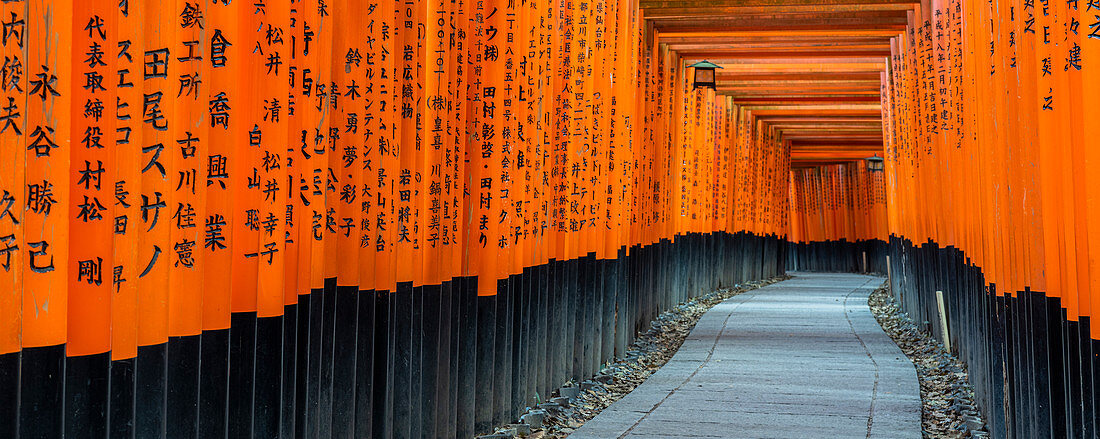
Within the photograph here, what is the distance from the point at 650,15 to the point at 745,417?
20.3ft

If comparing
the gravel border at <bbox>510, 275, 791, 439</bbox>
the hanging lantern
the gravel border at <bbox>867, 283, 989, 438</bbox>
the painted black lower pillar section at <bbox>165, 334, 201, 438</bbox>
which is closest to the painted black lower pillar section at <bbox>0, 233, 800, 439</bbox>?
the painted black lower pillar section at <bbox>165, 334, 201, 438</bbox>

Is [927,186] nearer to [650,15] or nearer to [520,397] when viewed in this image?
[650,15]

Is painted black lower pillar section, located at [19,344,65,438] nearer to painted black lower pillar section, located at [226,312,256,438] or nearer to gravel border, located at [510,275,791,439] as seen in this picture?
painted black lower pillar section, located at [226,312,256,438]

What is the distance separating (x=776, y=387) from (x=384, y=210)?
14.2ft

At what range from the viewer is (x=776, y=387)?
7781 mm

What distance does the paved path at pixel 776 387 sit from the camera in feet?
20.6

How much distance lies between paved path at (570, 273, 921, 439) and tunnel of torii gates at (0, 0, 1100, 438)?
2.07 feet

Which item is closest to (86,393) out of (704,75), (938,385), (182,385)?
(182,385)

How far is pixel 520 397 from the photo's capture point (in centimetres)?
647

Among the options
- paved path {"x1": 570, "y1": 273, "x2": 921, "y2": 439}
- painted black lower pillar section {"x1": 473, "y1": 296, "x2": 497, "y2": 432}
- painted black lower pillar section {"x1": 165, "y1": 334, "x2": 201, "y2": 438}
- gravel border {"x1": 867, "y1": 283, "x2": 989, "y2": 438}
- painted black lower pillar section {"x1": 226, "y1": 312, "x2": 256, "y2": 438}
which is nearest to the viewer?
painted black lower pillar section {"x1": 165, "y1": 334, "x2": 201, "y2": 438}

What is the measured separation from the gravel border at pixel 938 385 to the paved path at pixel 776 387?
0.16m

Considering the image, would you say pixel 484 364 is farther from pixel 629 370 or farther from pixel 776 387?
pixel 629 370

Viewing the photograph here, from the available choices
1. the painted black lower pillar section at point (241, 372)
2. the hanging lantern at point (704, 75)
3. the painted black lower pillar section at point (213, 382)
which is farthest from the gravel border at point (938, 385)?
the painted black lower pillar section at point (213, 382)

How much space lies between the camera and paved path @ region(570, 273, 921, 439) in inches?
247
